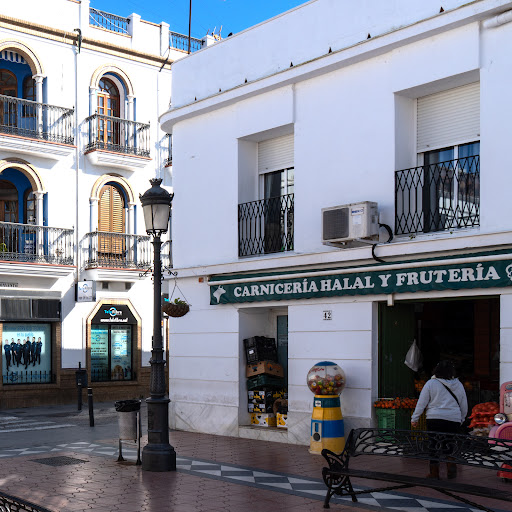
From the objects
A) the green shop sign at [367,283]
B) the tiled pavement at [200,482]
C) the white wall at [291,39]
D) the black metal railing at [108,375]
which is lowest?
the black metal railing at [108,375]

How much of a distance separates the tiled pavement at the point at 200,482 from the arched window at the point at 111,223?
1152 centimetres

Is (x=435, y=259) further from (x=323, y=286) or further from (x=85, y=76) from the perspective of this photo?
(x=85, y=76)

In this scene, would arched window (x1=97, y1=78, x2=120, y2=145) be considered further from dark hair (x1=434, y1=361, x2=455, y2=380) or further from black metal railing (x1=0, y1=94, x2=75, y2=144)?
dark hair (x1=434, y1=361, x2=455, y2=380)

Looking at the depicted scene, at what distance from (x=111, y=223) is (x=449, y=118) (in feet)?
49.6

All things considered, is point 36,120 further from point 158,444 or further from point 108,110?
point 158,444

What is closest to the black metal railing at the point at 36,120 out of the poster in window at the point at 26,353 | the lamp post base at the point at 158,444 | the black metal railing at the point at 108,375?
the poster in window at the point at 26,353

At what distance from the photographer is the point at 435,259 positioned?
11.6 metres

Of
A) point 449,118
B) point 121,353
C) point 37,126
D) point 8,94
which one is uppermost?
point 8,94

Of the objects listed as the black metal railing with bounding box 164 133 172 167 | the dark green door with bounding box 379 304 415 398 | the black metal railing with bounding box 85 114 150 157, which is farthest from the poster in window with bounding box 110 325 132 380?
the dark green door with bounding box 379 304 415 398

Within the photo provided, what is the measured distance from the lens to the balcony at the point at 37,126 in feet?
74.9

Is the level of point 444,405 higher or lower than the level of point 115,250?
lower

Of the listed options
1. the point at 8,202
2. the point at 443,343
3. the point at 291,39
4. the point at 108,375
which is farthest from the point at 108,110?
the point at 443,343

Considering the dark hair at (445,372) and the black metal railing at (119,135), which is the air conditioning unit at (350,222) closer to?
the dark hair at (445,372)

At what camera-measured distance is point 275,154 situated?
14969 mm
